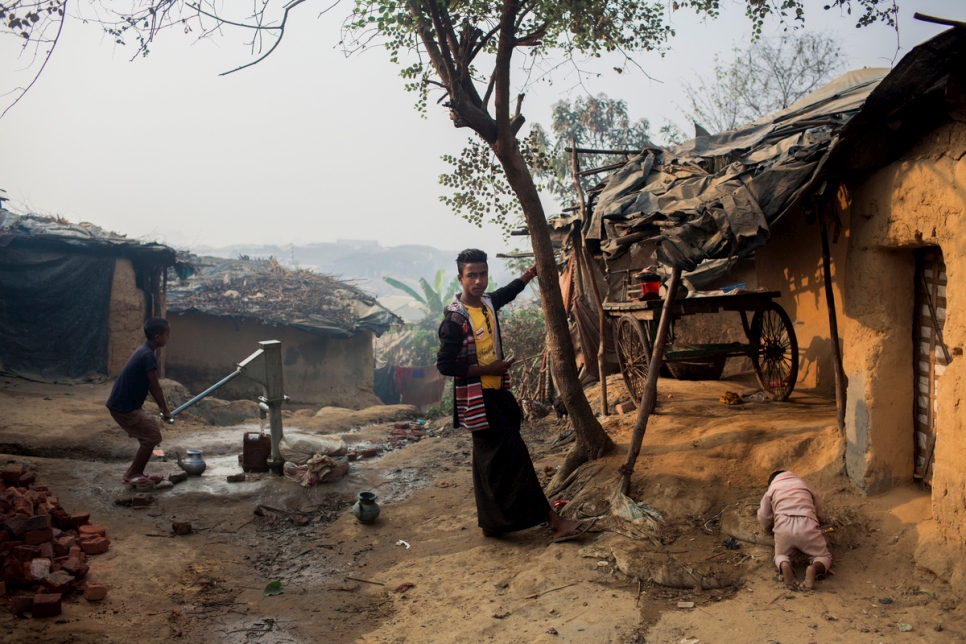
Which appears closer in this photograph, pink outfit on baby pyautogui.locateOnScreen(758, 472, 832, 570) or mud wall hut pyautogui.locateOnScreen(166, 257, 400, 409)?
pink outfit on baby pyautogui.locateOnScreen(758, 472, 832, 570)

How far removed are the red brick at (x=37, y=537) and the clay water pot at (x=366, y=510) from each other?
2.14 m

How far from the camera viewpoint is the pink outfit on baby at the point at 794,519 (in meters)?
3.51

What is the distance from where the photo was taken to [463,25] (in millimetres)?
5879

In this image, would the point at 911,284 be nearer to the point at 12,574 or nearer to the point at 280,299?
the point at 12,574

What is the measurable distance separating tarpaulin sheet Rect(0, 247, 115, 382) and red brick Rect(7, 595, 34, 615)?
29.9 ft

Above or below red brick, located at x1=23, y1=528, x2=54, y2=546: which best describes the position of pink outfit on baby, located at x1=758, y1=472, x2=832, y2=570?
above

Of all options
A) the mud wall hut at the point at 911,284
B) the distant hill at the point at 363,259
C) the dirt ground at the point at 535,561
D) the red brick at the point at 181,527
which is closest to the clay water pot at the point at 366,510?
the dirt ground at the point at 535,561

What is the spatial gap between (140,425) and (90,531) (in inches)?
59.0

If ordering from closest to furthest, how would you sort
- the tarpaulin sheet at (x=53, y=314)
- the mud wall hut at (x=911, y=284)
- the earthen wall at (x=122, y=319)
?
1. the mud wall hut at (x=911, y=284)
2. the tarpaulin sheet at (x=53, y=314)
3. the earthen wall at (x=122, y=319)

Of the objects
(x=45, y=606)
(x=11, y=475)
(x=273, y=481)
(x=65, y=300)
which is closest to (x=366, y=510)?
(x=273, y=481)

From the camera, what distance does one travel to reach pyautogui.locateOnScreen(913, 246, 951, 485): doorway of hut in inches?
147

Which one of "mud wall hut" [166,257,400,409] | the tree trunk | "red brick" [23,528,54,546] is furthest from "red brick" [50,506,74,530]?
"mud wall hut" [166,257,400,409]

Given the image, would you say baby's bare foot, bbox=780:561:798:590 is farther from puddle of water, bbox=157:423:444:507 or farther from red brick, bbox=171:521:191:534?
red brick, bbox=171:521:191:534

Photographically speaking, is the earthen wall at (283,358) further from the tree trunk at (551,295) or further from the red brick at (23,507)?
the tree trunk at (551,295)
